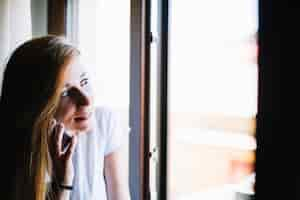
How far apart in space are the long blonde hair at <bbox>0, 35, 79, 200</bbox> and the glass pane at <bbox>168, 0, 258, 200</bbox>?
1.85 feet

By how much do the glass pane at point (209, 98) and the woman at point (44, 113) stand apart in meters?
0.50

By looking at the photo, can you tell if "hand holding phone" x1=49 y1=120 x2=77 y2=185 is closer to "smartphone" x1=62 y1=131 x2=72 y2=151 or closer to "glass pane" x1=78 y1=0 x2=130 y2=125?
"smartphone" x1=62 y1=131 x2=72 y2=151

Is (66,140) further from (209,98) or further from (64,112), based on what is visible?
(209,98)

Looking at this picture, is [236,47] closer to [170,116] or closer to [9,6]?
[170,116]

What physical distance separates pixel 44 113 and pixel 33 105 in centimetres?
4

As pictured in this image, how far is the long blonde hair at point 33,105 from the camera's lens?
0.91 metres

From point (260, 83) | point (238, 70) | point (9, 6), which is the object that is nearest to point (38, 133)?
point (260, 83)

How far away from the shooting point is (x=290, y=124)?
2.43 ft

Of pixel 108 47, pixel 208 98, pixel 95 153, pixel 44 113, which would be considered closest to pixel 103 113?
pixel 95 153

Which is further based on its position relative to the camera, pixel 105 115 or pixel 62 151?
pixel 105 115

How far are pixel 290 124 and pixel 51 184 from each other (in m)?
0.66

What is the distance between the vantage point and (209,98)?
131cm

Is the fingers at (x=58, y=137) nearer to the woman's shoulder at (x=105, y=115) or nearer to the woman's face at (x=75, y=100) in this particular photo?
the woman's face at (x=75, y=100)

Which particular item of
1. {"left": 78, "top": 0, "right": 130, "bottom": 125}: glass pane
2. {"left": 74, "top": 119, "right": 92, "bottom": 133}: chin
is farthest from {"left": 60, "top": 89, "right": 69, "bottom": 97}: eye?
{"left": 78, "top": 0, "right": 130, "bottom": 125}: glass pane
